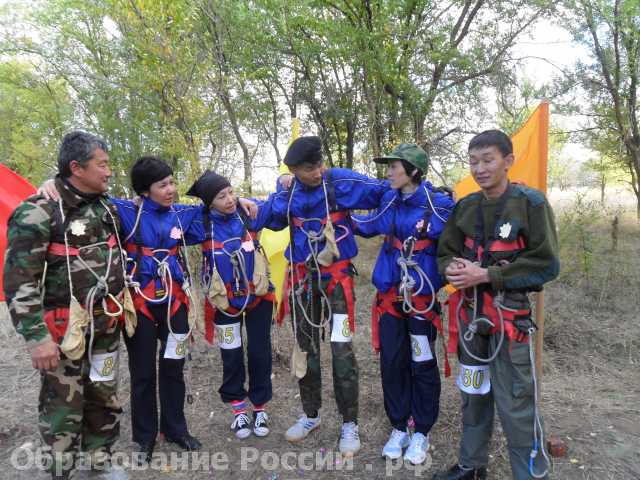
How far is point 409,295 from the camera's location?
291cm

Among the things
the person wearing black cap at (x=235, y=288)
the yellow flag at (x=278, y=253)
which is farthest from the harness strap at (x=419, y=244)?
the yellow flag at (x=278, y=253)

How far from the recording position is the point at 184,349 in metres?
3.25

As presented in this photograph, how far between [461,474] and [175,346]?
2.22m

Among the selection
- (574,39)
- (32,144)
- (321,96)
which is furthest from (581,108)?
(32,144)

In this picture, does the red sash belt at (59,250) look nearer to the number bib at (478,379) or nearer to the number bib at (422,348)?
the number bib at (422,348)

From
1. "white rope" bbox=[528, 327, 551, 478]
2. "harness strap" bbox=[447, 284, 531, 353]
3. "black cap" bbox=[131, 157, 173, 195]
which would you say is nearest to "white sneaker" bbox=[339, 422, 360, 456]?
"harness strap" bbox=[447, 284, 531, 353]

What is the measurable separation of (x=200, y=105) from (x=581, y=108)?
12221 mm

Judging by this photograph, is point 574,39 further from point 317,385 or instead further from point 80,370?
point 80,370

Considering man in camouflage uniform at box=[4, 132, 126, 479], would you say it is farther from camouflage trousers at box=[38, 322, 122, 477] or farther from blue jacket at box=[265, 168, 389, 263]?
blue jacket at box=[265, 168, 389, 263]

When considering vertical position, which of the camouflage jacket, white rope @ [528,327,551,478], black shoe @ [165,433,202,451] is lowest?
black shoe @ [165,433,202,451]

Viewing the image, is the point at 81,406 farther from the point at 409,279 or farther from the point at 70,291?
the point at 409,279

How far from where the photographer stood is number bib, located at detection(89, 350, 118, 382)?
277 centimetres

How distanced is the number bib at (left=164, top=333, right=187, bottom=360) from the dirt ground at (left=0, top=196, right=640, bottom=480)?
834mm

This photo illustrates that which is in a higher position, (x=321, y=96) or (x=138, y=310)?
(x=321, y=96)
